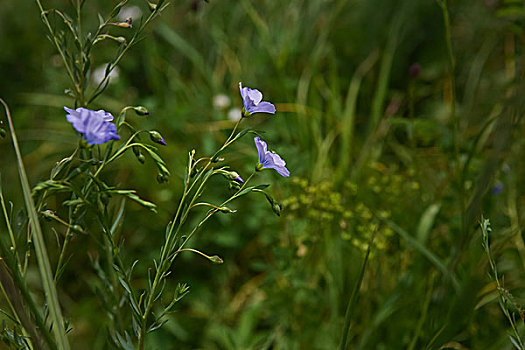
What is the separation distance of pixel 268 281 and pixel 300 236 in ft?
0.47

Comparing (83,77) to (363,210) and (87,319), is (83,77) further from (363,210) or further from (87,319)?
(87,319)

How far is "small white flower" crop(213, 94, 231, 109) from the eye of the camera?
6.32 feet

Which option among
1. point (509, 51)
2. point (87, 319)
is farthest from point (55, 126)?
point (509, 51)

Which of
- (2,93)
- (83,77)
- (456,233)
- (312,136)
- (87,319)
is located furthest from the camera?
(2,93)

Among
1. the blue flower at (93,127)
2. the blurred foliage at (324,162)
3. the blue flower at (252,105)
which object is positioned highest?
the blue flower at (93,127)

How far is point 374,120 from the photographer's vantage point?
5.98ft

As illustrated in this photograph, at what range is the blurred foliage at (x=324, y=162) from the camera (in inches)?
48.7

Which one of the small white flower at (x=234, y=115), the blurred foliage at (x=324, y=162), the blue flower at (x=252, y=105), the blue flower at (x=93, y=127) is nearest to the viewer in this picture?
the blue flower at (x=93, y=127)

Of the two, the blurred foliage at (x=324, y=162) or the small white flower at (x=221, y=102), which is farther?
the small white flower at (x=221, y=102)

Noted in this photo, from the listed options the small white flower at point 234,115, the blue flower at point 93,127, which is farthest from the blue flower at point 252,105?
the small white flower at point 234,115

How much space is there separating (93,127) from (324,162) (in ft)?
3.98

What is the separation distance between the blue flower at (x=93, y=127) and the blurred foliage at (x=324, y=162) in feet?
0.75

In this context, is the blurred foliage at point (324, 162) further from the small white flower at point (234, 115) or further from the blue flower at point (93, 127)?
the blue flower at point (93, 127)

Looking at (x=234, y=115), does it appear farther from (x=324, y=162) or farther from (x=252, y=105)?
(x=252, y=105)
